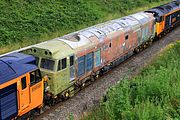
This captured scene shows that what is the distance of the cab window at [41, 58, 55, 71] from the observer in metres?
16.4

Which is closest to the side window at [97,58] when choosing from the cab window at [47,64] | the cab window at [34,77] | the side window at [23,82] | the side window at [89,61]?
the side window at [89,61]

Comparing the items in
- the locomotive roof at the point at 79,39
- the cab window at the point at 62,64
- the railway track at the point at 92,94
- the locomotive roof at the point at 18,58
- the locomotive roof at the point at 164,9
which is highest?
the locomotive roof at the point at 18,58

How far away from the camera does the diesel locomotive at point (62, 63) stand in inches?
526

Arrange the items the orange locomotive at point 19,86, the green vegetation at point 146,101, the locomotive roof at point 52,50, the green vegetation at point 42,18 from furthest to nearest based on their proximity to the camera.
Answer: the green vegetation at point 42,18 < the locomotive roof at point 52,50 < the orange locomotive at point 19,86 < the green vegetation at point 146,101

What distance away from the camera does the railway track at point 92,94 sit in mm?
16469

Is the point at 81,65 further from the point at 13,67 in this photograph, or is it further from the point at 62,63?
the point at 13,67

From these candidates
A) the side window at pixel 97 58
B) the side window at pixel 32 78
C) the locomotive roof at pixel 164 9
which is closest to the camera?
the side window at pixel 32 78

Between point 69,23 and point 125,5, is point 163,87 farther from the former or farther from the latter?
point 125,5

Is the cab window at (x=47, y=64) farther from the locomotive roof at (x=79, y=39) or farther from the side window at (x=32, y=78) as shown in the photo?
the side window at (x=32, y=78)

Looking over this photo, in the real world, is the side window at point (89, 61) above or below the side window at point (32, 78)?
below

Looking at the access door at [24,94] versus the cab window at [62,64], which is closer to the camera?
the access door at [24,94]

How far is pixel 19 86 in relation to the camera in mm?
13445

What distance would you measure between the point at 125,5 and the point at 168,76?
3368cm

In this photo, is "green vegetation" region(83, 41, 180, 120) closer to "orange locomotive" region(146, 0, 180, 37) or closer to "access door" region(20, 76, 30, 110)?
"access door" region(20, 76, 30, 110)
